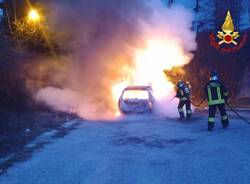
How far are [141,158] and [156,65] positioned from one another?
52.8ft

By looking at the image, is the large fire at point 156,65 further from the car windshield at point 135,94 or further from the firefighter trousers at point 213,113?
the firefighter trousers at point 213,113

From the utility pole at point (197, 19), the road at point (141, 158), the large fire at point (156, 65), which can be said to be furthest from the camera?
the utility pole at point (197, 19)

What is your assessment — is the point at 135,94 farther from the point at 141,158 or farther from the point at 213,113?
the point at 141,158

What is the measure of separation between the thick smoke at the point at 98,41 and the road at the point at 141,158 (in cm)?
727

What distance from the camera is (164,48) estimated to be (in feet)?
78.1

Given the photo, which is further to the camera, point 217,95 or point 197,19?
point 197,19

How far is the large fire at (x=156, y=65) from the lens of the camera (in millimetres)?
23469

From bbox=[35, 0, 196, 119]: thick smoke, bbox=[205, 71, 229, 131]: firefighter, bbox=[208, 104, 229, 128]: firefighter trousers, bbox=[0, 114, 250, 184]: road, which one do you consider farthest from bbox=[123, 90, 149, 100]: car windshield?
bbox=[208, 104, 229, 128]: firefighter trousers

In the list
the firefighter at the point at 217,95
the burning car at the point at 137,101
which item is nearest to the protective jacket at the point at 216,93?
the firefighter at the point at 217,95

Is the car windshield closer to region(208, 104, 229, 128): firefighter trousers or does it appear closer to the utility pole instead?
region(208, 104, 229, 128): firefighter trousers

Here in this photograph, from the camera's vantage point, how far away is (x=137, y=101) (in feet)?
63.4

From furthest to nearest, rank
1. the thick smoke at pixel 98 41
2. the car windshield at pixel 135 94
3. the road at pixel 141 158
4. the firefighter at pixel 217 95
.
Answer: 1. the thick smoke at pixel 98 41
2. the car windshield at pixel 135 94
3. the firefighter at pixel 217 95
4. the road at pixel 141 158

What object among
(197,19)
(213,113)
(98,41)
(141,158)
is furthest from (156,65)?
(141,158)

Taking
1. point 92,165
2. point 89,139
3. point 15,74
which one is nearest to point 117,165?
point 92,165
